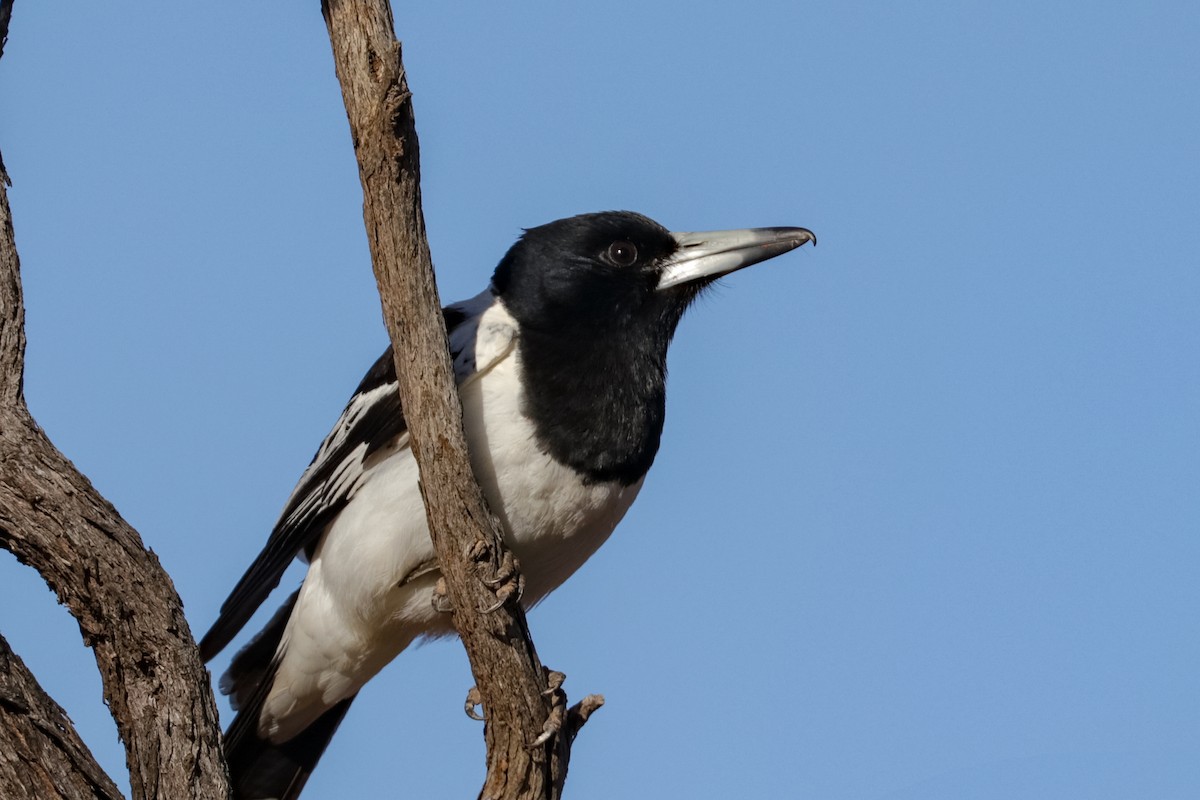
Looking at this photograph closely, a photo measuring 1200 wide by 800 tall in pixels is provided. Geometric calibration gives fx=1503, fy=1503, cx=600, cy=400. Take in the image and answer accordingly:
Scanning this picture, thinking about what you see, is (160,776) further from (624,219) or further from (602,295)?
(624,219)

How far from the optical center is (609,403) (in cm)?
503

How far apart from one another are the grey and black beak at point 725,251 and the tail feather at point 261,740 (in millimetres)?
1895

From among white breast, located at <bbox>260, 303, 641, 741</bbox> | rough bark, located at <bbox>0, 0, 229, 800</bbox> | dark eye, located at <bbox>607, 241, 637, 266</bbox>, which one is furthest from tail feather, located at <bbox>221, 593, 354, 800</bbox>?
dark eye, located at <bbox>607, 241, 637, 266</bbox>

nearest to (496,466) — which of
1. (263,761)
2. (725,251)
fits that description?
(725,251)

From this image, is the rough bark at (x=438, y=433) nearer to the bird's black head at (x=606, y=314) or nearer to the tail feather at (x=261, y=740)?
the bird's black head at (x=606, y=314)

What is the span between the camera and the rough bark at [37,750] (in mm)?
3871

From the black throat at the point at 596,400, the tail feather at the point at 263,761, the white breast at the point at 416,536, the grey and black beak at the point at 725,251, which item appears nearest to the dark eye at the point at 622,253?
the grey and black beak at the point at 725,251

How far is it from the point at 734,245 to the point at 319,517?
1.83 meters

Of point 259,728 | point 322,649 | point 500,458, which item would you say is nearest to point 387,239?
point 500,458

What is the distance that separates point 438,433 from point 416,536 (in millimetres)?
932

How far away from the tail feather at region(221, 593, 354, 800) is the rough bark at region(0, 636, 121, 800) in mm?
1550

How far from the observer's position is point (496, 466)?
15.6 feet

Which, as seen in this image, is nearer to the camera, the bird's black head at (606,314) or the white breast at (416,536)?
the white breast at (416,536)

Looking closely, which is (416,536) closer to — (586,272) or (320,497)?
(320,497)
